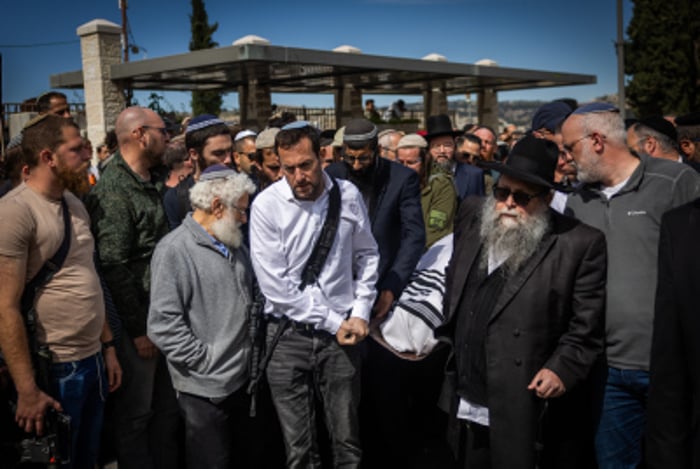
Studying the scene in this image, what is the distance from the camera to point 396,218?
432 centimetres

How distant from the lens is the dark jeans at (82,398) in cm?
325

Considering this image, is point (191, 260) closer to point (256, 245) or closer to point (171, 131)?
point (256, 245)

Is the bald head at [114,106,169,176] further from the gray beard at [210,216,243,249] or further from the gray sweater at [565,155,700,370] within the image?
the gray sweater at [565,155,700,370]

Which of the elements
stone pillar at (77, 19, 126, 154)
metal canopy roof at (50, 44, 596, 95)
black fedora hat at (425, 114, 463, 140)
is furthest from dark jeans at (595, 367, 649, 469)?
stone pillar at (77, 19, 126, 154)

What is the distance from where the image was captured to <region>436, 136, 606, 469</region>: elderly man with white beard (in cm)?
304

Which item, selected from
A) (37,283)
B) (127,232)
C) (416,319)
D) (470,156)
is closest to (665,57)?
(470,156)

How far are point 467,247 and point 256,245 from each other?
3.89 ft

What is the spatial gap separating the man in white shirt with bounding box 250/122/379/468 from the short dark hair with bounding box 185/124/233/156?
4.18 feet

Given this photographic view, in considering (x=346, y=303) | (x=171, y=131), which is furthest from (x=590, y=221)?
(x=171, y=131)

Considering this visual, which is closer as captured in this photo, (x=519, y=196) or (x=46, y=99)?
(x=519, y=196)

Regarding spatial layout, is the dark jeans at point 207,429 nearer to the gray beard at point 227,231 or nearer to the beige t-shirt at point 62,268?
the beige t-shirt at point 62,268

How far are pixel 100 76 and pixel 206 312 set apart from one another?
13866 mm

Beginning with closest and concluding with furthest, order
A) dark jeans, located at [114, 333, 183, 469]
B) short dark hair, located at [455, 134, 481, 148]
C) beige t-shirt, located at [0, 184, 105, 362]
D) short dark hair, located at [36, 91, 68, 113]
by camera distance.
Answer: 1. beige t-shirt, located at [0, 184, 105, 362]
2. dark jeans, located at [114, 333, 183, 469]
3. short dark hair, located at [36, 91, 68, 113]
4. short dark hair, located at [455, 134, 481, 148]

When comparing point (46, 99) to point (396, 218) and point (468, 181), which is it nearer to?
point (396, 218)
